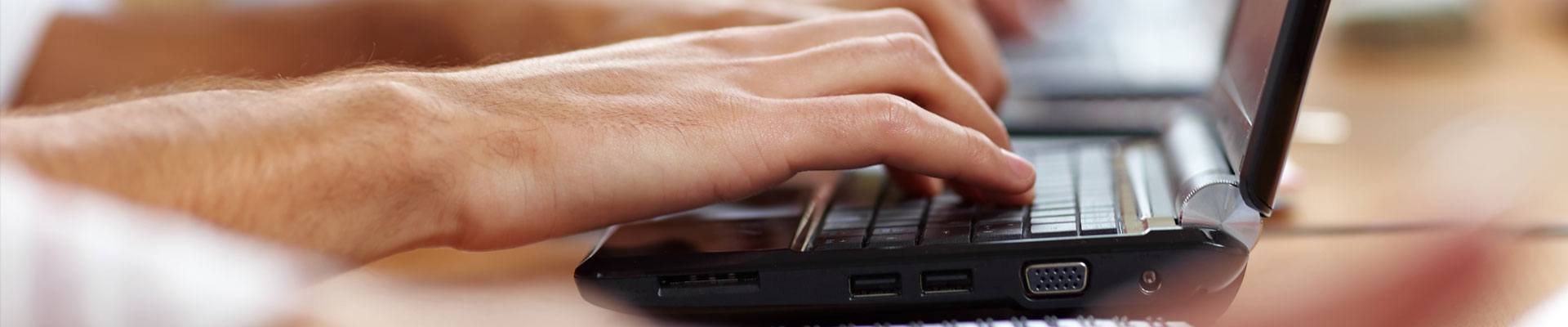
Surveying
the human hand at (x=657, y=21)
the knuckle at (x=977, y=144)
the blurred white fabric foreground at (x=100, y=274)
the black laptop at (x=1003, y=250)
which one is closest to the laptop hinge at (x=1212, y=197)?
the black laptop at (x=1003, y=250)

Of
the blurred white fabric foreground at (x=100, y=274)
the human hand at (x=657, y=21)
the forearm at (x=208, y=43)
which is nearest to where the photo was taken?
the blurred white fabric foreground at (x=100, y=274)

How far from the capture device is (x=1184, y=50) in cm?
144

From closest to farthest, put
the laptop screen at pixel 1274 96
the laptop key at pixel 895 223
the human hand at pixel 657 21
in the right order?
the laptop screen at pixel 1274 96, the laptop key at pixel 895 223, the human hand at pixel 657 21

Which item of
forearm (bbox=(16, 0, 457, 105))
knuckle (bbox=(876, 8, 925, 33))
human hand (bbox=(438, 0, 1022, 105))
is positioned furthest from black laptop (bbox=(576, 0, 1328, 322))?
forearm (bbox=(16, 0, 457, 105))

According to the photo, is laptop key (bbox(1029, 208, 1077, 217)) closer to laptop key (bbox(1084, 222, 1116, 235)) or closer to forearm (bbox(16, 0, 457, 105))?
laptop key (bbox(1084, 222, 1116, 235))

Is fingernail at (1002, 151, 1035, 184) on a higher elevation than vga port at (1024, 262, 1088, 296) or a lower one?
higher

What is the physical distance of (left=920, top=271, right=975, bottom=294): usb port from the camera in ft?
1.86

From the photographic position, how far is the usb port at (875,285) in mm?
571

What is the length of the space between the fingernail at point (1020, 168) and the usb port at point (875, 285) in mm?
146

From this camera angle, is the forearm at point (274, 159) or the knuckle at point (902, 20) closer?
the forearm at point (274, 159)

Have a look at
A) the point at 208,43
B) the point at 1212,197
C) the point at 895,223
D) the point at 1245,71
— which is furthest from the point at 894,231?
the point at 208,43

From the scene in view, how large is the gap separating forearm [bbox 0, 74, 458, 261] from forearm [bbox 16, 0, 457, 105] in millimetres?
601

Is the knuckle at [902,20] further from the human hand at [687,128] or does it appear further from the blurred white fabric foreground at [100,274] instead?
the blurred white fabric foreground at [100,274]

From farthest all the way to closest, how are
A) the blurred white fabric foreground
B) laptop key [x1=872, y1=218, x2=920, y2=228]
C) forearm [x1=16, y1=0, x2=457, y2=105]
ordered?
forearm [x1=16, y1=0, x2=457, y2=105] < laptop key [x1=872, y1=218, x2=920, y2=228] < the blurred white fabric foreground
